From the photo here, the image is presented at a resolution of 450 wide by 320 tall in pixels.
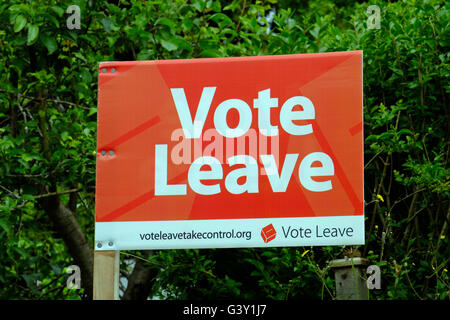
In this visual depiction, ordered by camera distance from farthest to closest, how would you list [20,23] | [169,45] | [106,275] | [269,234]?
[169,45] → [20,23] → [106,275] → [269,234]

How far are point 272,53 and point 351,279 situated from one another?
1.90 m

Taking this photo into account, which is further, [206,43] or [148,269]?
[148,269]

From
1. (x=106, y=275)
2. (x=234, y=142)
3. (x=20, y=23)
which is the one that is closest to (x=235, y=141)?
(x=234, y=142)

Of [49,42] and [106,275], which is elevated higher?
[49,42]

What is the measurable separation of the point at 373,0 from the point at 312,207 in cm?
250

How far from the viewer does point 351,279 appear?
389cm

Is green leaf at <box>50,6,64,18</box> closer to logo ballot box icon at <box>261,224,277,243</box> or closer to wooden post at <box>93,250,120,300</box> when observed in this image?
wooden post at <box>93,250,120,300</box>

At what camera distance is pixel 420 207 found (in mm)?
4703

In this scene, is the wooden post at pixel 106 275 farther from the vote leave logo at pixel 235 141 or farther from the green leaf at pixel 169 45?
the green leaf at pixel 169 45

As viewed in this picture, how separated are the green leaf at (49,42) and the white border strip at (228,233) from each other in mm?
2251

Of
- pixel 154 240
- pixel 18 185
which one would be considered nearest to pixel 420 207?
pixel 154 240

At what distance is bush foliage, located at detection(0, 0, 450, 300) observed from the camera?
4.53 m

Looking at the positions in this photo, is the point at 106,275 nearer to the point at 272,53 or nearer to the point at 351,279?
the point at 351,279

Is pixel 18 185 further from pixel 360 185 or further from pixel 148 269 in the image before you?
pixel 360 185
